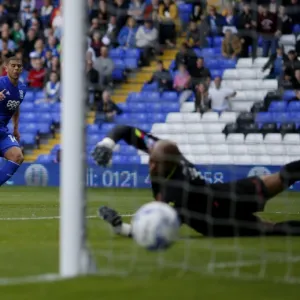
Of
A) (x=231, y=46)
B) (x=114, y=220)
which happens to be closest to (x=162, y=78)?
(x=231, y=46)

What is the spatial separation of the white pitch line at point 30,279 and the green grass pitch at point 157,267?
2 centimetres

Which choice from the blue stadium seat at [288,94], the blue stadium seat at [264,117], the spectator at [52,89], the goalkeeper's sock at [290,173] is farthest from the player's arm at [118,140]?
the spectator at [52,89]

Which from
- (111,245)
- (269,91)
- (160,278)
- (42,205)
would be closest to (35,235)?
(111,245)

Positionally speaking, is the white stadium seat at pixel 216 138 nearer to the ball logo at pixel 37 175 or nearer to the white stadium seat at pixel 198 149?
the white stadium seat at pixel 198 149

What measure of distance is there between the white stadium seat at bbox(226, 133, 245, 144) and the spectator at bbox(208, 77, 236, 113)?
1040 mm

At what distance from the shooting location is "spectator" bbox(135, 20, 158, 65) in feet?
40.5

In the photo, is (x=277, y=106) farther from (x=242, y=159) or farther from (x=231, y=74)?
(x=242, y=159)

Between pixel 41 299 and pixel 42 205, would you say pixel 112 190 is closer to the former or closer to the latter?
pixel 42 205

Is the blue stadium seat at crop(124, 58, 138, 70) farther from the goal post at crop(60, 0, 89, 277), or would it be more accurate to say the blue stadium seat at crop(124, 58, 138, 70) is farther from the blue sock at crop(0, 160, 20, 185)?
the goal post at crop(60, 0, 89, 277)

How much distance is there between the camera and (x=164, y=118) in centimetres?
1438

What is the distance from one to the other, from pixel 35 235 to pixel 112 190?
8.14 metres

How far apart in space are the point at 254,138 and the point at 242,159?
78.3 inches

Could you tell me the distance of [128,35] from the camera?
1342cm

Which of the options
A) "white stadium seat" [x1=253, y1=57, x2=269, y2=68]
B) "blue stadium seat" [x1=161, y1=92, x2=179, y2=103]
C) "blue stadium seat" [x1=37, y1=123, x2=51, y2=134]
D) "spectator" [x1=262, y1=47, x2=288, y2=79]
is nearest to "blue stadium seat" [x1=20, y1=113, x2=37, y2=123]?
"blue stadium seat" [x1=37, y1=123, x2=51, y2=134]
